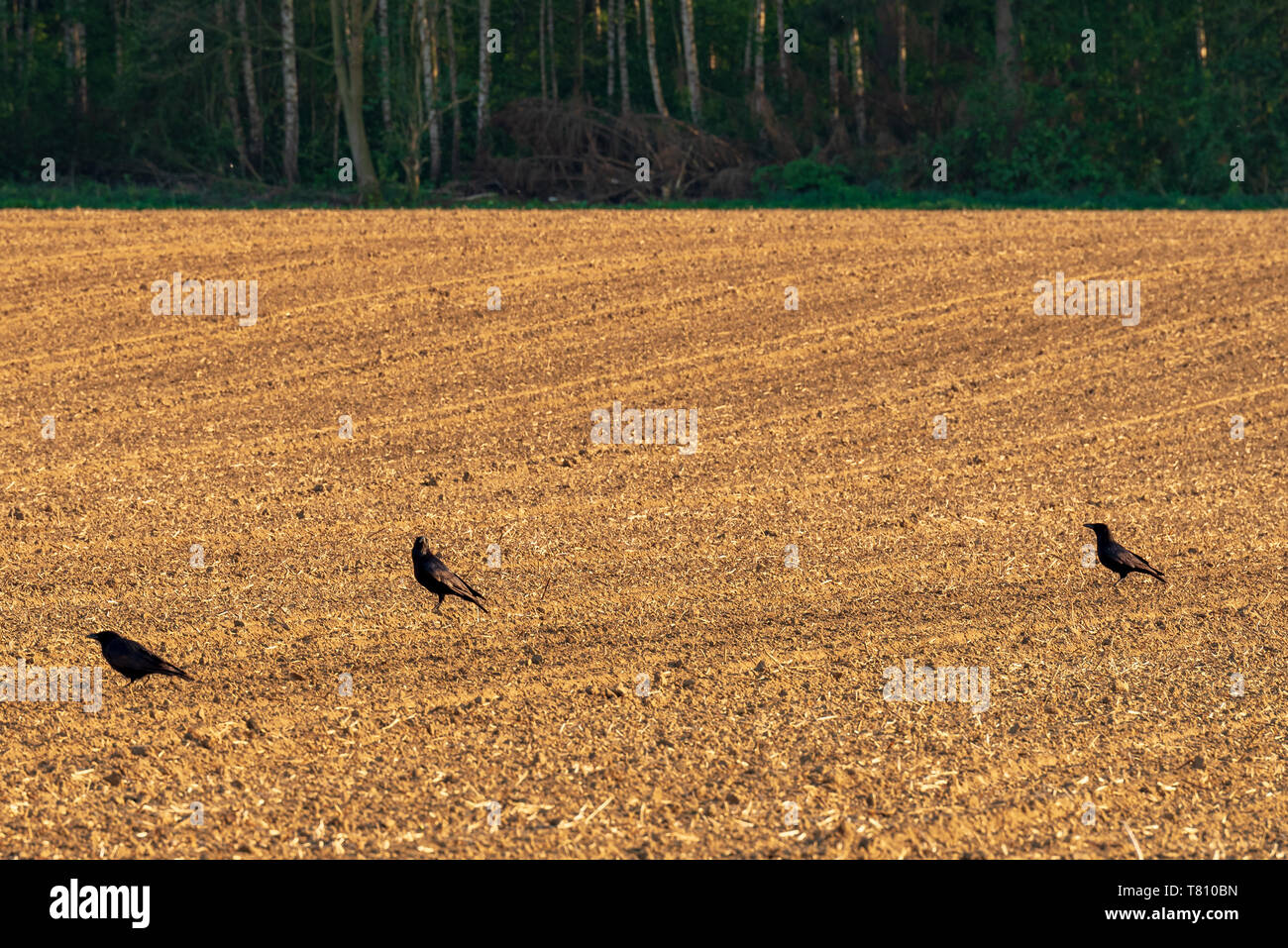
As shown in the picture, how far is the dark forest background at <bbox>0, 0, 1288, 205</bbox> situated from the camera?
110 ft

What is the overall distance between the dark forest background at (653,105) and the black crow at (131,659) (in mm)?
24787

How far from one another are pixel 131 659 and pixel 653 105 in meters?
41.1

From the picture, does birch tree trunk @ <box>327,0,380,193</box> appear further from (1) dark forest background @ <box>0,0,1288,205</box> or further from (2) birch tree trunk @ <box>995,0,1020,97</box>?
(2) birch tree trunk @ <box>995,0,1020,97</box>

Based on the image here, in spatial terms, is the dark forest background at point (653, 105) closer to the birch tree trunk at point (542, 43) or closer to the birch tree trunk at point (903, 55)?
the birch tree trunk at point (903, 55)

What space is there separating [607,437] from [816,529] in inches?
144

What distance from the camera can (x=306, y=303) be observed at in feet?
66.4

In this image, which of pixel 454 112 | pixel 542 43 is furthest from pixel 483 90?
pixel 542 43

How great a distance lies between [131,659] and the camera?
8.12 m

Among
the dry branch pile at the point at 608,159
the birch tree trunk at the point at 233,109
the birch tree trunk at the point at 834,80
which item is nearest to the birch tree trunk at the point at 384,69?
the dry branch pile at the point at 608,159

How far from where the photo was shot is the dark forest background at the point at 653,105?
33.7 meters

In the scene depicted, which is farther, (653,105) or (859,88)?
(653,105)

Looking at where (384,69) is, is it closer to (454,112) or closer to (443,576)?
(454,112)

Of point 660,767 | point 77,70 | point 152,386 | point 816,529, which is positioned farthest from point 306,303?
point 77,70

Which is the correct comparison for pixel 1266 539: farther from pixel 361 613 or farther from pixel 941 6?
pixel 941 6
